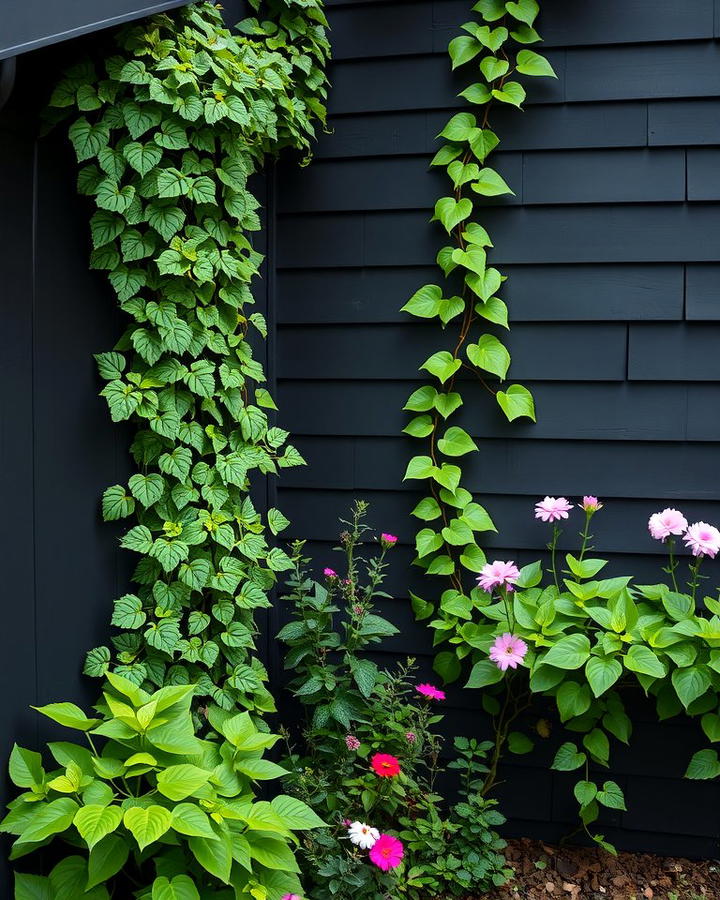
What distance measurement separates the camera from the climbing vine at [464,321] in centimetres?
215

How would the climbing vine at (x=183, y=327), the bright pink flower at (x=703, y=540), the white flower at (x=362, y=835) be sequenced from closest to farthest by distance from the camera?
the climbing vine at (x=183, y=327)
the white flower at (x=362, y=835)
the bright pink flower at (x=703, y=540)

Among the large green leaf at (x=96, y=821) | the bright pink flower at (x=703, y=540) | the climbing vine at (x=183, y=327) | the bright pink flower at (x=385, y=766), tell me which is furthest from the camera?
the bright pink flower at (x=703, y=540)

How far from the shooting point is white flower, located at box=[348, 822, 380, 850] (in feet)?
5.64

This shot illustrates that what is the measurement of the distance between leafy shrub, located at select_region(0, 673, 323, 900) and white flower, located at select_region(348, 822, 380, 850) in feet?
0.67

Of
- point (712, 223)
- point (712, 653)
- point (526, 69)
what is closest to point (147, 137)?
point (526, 69)

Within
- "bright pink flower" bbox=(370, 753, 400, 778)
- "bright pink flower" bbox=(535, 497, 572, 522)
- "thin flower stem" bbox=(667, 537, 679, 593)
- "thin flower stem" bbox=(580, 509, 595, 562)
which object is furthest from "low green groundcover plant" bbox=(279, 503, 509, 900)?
"thin flower stem" bbox=(667, 537, 679, 593)


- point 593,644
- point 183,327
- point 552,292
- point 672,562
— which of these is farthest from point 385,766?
point 552,292

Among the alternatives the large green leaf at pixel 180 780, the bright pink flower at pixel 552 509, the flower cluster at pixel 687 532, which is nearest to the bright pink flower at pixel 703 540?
the flower cluster at pixel 687 532

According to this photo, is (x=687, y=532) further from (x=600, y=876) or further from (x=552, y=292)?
(x=600, y=876)

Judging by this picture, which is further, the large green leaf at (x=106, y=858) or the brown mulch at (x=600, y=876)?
the brown mulch at (x=600, y=876)

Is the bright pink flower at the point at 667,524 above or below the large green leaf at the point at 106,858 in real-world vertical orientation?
above

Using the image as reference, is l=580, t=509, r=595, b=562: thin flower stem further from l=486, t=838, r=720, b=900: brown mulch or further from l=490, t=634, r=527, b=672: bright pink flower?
l=486, t=838, r=720, b=900: brown mulch

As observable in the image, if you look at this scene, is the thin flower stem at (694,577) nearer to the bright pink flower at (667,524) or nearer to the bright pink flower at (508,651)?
the bright pink flower at (667,524)

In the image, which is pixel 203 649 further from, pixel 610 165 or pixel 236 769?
pixel 610 165
